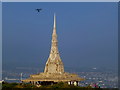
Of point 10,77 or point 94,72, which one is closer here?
point 10,77

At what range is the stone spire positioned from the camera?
125 ft

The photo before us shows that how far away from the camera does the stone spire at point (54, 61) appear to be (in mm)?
37969

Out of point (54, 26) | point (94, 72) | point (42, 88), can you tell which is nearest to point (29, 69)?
point (94, 72)

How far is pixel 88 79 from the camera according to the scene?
46.2 metres

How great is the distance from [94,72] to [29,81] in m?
14.0

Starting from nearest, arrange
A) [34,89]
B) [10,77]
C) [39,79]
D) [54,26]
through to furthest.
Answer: [34,89], [39,79], [54,26], [10,77]

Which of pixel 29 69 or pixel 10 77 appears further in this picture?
pixel 29 69

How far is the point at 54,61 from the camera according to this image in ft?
126

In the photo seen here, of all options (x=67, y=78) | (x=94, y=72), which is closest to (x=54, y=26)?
(x=67, y=78)

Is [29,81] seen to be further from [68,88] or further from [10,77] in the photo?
[68,88]

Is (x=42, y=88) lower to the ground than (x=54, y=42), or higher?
lower

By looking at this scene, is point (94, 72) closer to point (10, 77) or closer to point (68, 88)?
point (10, 77)

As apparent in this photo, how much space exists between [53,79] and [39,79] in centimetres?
92

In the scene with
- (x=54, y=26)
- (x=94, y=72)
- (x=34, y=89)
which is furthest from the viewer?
(x=94, y=72)
